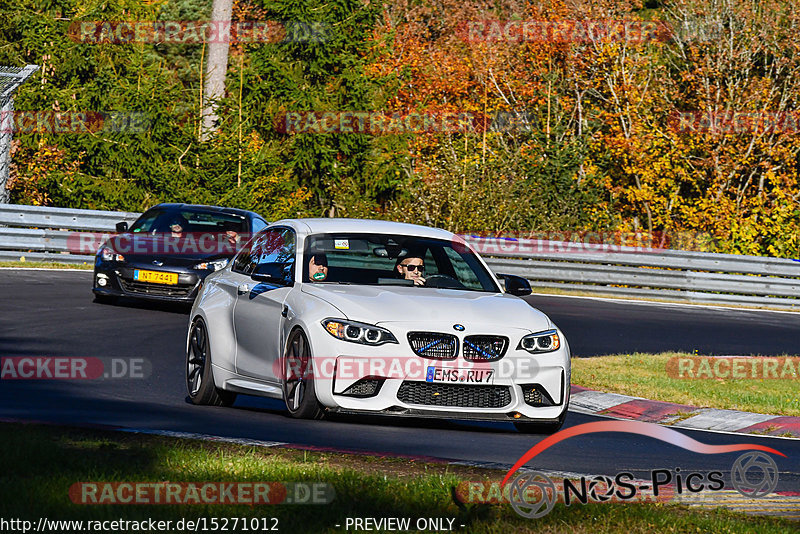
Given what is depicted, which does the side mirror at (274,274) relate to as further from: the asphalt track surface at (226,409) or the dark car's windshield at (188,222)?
the dark car's windshield at (188,222)

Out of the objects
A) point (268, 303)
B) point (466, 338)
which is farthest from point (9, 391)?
point (466, 338)

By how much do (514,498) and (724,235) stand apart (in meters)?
35.2

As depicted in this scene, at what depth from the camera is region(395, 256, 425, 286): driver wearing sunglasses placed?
1098 cm

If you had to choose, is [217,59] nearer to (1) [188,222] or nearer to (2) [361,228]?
(1) [188,222]

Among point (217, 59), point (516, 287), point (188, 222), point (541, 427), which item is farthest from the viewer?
point (217, 59)

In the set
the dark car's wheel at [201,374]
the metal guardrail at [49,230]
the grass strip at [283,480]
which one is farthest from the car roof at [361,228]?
the metal guardrail at [49,230]

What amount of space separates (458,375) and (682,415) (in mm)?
4252

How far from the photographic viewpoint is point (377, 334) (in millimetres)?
9500

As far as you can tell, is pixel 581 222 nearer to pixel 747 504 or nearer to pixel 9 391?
pixel 9 391

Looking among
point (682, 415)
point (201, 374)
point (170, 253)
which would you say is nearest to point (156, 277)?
point (170, 253)

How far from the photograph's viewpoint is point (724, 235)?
1602 inches

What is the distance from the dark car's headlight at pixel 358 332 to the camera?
31.1ft

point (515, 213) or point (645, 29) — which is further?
point (645, 29)

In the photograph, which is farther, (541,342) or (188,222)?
(188,222)
